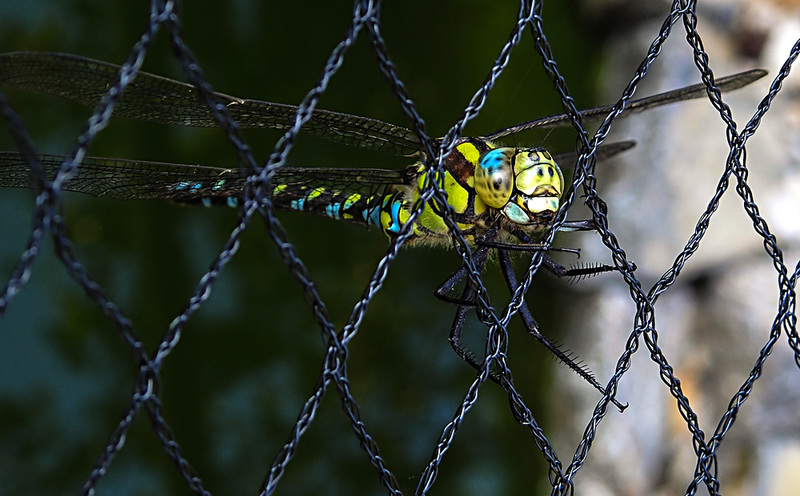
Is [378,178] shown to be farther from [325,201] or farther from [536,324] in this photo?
[536,324]

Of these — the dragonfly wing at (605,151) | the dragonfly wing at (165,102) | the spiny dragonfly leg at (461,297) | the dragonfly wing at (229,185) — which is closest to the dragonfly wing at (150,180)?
the dragonfly wing at (229,185)

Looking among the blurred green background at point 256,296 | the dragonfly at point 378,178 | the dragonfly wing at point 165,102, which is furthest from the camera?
the blurred green background at point 256,296

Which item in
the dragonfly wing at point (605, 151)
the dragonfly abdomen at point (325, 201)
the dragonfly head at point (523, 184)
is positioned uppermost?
the dragonfly wing at point (605, 151)

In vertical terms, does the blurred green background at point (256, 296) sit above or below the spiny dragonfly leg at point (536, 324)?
above

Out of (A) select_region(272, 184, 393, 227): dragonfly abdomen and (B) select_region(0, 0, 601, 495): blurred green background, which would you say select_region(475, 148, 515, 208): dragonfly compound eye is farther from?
(B) select_region(0, 0, 601, 495): blurred green background

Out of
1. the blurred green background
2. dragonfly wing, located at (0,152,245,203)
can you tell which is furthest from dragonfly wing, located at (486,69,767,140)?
the blurred green background

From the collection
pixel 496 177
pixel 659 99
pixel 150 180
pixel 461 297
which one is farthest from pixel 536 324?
pixel 150 180

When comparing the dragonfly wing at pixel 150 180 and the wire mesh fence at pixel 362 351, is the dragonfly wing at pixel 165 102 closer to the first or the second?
the dragonfly wing at pixel 150 180
